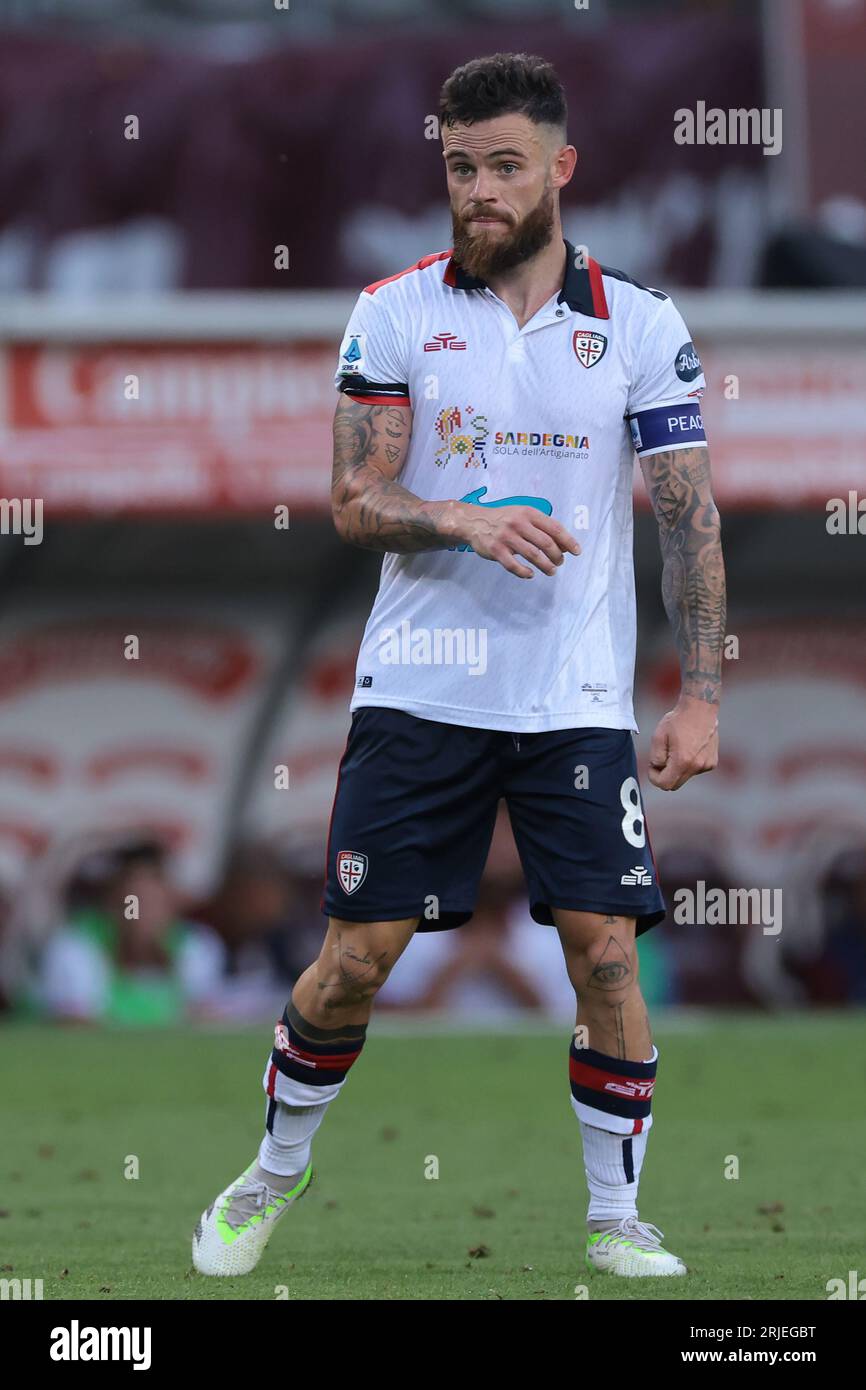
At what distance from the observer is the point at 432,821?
17.5 ft

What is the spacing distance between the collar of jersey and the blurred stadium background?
26.5 ft

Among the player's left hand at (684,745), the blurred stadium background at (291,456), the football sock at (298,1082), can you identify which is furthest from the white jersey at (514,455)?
the blurred stadium background at (291,456)

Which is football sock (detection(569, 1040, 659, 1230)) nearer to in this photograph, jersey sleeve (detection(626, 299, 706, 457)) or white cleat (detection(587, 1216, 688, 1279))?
white cleat (detection(587, 1216, 688, 1279))

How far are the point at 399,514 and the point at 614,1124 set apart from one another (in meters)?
1.44

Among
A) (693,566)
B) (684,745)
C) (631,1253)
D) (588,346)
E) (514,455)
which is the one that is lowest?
(631,1253)

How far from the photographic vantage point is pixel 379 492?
17.2ft

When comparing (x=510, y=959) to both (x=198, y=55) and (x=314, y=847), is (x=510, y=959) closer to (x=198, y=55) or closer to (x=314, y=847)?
(x=314, y=847)

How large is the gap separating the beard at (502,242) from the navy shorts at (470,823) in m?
1.00

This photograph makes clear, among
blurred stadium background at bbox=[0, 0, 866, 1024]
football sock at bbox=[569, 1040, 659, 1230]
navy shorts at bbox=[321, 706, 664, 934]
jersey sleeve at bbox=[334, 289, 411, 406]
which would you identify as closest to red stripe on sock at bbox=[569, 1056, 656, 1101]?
football sock at bbox=[569, 1040, 659, 1230]

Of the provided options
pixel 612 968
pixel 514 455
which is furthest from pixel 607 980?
pixel 514 455

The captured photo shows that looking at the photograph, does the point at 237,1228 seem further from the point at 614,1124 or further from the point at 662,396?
the point at 662,396

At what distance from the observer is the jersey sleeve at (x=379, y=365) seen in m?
5.37

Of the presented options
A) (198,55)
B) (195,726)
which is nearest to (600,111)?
(198,55)

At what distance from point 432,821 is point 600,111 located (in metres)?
14.4
